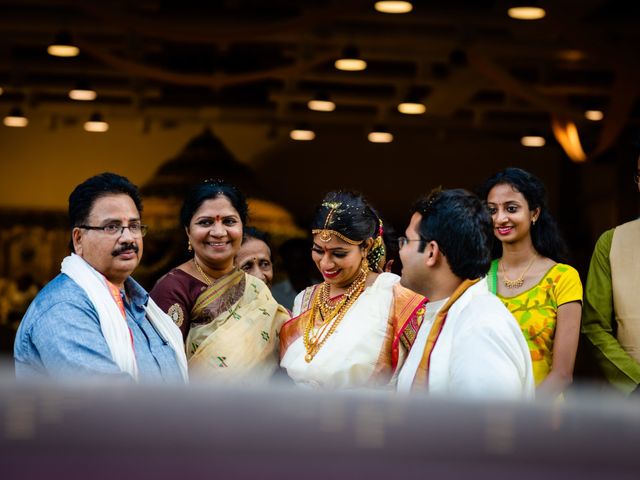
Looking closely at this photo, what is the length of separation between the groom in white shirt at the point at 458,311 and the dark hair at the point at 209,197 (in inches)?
27.8

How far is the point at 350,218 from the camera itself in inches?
107

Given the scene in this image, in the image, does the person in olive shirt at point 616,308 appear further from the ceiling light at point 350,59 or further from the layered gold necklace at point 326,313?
the ceiling light at point 350,59

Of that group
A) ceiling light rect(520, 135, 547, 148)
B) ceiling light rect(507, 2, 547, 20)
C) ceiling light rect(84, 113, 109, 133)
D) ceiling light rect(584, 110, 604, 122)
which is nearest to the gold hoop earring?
ceiling light rect(507, 2, 547, 20)

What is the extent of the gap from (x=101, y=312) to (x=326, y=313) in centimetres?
65

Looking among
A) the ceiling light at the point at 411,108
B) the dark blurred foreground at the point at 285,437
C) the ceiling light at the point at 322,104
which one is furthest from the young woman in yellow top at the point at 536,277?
the ceiling light at the point at 411,108

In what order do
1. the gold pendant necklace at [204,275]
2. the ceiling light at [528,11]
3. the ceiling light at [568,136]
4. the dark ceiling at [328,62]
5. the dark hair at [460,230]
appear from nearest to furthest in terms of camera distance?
the dark hair at [460,230] < the gold pendant necklace at [204,275] < the ceiling light at [528,11] < the dark ceiling at [328,62] < the ceiling light at [568,136]

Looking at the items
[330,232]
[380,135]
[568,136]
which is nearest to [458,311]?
[330,232]

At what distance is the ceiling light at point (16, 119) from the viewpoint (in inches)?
363

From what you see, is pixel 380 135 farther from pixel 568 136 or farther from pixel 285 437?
pixel 285 437

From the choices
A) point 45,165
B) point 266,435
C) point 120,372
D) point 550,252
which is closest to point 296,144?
point 45,165

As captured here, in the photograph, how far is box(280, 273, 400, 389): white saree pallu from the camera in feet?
8.50

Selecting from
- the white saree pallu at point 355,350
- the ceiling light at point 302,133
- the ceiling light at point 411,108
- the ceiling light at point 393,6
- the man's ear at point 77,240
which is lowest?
the white saree pallu at point 355,350

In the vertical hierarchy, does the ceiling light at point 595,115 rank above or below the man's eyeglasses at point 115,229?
above

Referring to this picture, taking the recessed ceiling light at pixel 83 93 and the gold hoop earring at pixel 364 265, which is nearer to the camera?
the gold hoop earring at pixel 364 265
